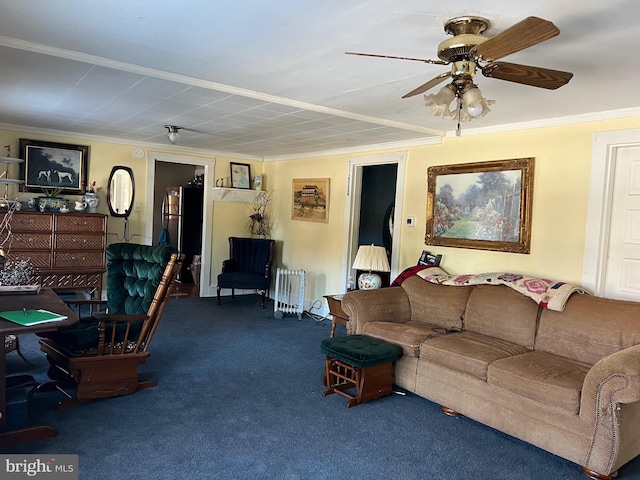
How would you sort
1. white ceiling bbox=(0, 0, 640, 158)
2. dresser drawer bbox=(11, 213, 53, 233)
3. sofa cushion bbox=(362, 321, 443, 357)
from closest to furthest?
white ceiling bbox=(0, 0, 640, 158)
sofa cushion bbox=(362, 321, 443, 357)
dresser drawer bbox=(11, 213, 53, 233)

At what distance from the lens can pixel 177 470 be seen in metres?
2.40

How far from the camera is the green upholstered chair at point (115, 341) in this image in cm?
307

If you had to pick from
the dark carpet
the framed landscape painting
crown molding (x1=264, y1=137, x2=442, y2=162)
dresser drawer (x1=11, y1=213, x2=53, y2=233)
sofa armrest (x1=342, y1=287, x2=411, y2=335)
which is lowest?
the dark carpet

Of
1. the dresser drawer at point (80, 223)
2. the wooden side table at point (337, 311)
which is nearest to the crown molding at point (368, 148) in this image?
the wooden side table at point (337, 311)

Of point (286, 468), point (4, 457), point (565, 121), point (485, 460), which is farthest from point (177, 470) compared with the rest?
point (565, 121)

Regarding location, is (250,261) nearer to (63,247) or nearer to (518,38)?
(63,247)

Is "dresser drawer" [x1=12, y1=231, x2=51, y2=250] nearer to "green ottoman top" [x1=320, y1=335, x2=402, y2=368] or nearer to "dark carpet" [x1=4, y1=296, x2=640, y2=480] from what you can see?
"dark carpet" [x1=4, y1=296, x2=640, y2=480]

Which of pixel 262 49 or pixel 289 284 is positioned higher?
pixel 262 49

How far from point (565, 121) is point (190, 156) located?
4900 millimetres

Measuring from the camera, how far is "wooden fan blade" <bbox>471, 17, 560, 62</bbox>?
168 centimetres

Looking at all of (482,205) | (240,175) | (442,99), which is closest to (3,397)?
(442,99)

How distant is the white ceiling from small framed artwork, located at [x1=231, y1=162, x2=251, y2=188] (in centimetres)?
243

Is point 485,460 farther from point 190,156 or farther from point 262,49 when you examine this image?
point 190,156

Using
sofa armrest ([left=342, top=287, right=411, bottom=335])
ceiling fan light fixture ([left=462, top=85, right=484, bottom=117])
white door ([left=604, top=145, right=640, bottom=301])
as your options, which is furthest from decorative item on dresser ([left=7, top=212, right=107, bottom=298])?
white door ([left=604, top=145, right=640, bottom=301])
